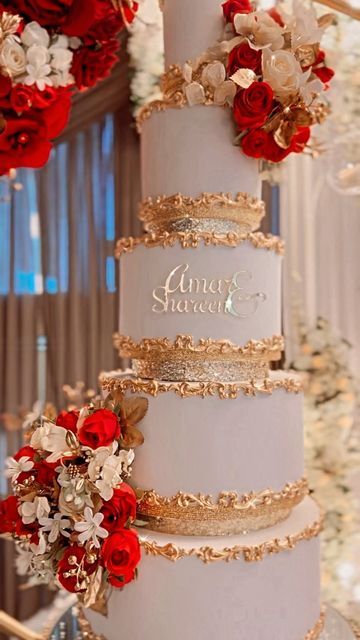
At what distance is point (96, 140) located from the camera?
3.73 metres

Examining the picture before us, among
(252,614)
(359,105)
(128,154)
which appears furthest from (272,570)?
(128,154)

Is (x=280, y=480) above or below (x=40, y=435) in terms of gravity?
below

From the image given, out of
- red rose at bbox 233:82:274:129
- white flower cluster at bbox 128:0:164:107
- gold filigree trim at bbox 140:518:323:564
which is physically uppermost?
white flower cluster at bbox 128:0:164:107

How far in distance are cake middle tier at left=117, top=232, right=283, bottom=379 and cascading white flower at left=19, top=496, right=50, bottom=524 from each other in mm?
511

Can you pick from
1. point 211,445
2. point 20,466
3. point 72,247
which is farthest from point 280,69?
point 72,247

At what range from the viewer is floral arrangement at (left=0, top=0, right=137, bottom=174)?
1.60 m

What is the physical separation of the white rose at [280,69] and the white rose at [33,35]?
62 cm

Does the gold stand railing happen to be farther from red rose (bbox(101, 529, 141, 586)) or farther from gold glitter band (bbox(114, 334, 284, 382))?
gold glitter band (bbox(114, 334, 284, 382))

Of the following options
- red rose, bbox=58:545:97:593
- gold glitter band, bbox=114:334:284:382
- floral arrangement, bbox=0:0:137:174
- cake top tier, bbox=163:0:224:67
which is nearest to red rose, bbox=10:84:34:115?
floral arrangement, bbox=0:0:137:174

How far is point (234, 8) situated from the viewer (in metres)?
1.72

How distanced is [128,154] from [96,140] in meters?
0.22

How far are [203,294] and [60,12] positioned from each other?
895mm

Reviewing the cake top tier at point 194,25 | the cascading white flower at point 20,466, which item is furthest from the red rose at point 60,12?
the cascading white flower at point 20,466

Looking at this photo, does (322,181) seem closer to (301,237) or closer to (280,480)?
(301,237)
